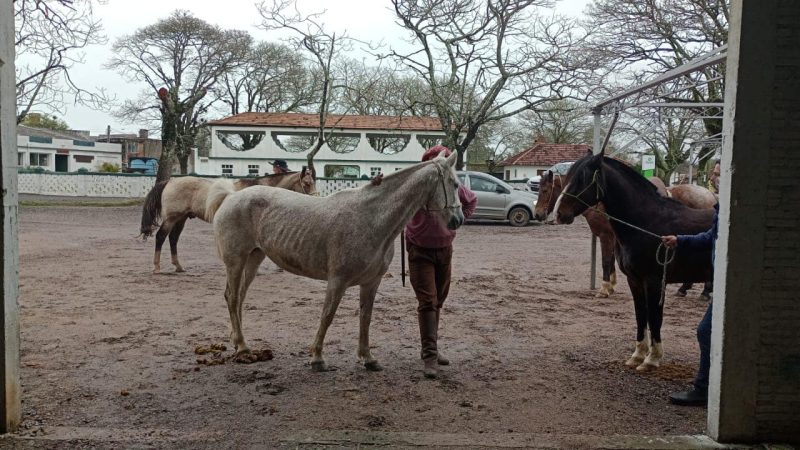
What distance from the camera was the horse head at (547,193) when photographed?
9703mm

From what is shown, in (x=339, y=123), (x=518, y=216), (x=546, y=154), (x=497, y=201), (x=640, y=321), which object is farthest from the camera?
(x=546, y=154)

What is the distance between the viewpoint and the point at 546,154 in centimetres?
4800

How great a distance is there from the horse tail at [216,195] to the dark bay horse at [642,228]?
5.87 meters

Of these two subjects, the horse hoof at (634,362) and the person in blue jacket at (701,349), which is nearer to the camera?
the person in blue jacket at (701,349)

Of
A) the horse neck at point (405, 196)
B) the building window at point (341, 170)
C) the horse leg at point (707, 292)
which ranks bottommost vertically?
the horse leg at point (707, 292)

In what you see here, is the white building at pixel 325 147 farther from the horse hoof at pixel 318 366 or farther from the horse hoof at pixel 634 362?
the horse hoof at pixel 318 366

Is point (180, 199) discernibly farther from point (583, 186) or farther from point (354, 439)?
point (354, 439)

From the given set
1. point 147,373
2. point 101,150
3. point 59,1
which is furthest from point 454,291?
point 101,150

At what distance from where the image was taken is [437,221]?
4.97 m

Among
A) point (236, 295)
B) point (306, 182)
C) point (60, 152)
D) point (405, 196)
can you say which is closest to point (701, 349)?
point (405, 196)

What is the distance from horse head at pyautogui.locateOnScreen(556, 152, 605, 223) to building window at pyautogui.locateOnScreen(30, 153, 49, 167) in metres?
53.0

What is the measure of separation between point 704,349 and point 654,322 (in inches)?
33.4

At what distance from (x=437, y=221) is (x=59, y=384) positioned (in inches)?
130

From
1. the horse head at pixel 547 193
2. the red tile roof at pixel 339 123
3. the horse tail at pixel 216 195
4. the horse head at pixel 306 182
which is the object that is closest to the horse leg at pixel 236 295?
the horse tail at pixel 216 195
